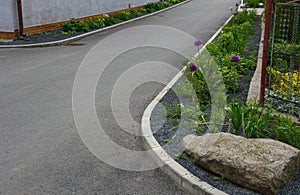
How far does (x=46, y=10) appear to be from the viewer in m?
15.2

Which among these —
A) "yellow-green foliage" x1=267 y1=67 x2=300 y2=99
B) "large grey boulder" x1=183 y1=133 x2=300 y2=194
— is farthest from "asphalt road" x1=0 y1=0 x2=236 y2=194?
"yellow-green foliage" x1=267 y1=67 x2=300 y2=99

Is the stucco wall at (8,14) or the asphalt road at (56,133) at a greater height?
the stucco wall at (8,14)

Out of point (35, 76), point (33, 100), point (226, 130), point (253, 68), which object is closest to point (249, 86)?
point (253, 68)

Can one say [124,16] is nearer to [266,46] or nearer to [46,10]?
[46,10]

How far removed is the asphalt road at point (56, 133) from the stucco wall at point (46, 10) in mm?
3770

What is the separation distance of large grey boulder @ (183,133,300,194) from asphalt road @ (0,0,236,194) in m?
0.51

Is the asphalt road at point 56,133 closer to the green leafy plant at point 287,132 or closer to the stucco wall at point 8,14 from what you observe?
the green leafy plant at point 287,132

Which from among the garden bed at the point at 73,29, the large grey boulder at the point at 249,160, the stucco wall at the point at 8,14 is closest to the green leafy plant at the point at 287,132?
the large grey boulder at the point at 249,160

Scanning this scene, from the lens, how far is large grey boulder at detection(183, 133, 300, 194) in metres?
3.57

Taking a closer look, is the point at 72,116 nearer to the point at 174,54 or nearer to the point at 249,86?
the point at 249,86

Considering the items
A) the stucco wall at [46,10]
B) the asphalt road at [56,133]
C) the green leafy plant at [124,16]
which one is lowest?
the asphalt road at [56,133]

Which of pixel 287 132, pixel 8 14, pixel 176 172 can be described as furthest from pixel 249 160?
pixel 8 14

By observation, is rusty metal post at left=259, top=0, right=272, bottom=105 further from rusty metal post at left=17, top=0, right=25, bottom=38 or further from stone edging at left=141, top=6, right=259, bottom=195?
rusty metal post at left=17, top=0, right=25, bottom=38

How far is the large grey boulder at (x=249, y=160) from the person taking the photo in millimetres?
3570
